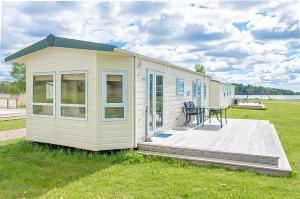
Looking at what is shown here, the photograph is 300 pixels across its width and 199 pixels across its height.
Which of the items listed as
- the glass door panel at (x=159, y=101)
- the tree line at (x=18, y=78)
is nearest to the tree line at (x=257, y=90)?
the tree line at (x=18, y=78)

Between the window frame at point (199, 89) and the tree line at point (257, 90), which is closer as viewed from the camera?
the window frame at point (199, 89)

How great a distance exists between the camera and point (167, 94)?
9.30 m

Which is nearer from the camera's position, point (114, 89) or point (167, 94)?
point (114, 89)

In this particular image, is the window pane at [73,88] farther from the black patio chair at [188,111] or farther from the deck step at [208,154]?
the black patio chair at [188,111]

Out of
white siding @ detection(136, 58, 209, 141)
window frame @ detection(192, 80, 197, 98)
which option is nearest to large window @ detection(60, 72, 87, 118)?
white siding @ detection(136, 58, 209, 141)

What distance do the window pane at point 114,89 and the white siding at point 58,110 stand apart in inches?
14.4

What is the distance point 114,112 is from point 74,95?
1.23 m

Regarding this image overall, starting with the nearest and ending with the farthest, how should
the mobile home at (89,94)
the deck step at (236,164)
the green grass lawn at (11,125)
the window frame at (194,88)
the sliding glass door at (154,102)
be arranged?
the deck step at (236,164) → the mobile home at (89,94) → the sliding glass door at (154,102) → the green grass lawn at (11,125) → the window frame at (194,88)

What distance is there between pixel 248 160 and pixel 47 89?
568 centimetres

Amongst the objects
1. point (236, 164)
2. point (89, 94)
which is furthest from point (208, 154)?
point (89, 94)

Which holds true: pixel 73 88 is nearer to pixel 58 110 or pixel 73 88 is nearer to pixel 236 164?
pixel 58 110

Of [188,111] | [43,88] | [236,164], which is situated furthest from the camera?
[188,111]

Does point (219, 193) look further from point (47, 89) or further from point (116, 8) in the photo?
point (116, 8)

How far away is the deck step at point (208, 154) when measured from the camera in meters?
5.81
